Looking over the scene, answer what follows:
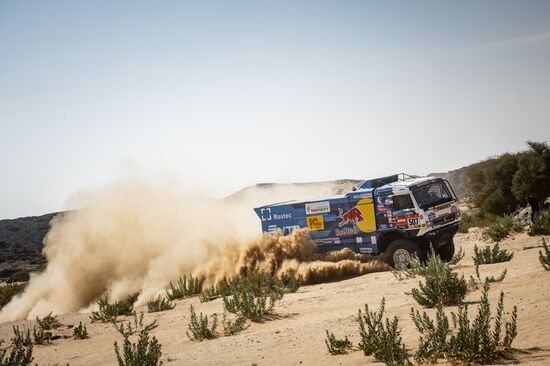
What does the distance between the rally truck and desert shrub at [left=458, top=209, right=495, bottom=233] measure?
44.1 feet

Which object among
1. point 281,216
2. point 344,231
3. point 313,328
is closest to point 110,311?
point 281,216

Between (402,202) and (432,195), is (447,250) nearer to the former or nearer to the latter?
(432,195)

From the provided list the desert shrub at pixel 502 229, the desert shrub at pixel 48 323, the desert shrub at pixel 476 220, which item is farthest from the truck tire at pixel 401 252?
the desert shrub at pixel 476 220

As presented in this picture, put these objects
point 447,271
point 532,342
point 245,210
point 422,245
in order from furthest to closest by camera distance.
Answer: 1. point 245,210
2. point 422,245
3. point 447,271
4. point 532,342

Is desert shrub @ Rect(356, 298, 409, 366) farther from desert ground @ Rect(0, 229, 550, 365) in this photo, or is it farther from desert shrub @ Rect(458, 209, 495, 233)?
desert shrub @ Rect(458, 209, 495, 233)

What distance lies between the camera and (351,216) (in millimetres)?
15273

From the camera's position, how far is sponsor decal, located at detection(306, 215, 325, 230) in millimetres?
15875

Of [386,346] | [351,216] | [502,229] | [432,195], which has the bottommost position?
[386,346]

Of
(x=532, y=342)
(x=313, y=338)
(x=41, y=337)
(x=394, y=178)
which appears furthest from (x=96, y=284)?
(x=532, y=342)

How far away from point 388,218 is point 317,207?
2.70m

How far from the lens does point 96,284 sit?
20.1 m

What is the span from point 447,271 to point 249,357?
162 inches

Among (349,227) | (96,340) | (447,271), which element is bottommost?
(96,340)

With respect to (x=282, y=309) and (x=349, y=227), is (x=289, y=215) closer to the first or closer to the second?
(x=349, y=227)
